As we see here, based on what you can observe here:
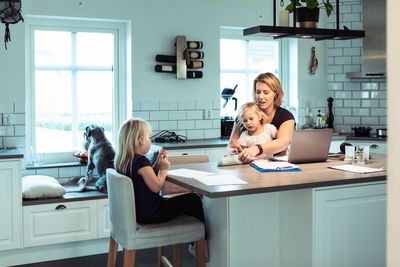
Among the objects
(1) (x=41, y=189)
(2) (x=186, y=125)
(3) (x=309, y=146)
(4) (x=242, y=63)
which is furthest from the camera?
(4) (x=242, y=63)

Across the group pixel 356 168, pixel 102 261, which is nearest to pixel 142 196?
pixel 356 168

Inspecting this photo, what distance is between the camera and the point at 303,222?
8.82ft

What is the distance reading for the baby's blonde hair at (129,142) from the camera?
297cm

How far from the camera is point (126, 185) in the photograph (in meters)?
2.78

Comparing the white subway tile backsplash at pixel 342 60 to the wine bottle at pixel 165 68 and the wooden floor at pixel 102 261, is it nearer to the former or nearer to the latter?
the wine bottle at pixel 165 68

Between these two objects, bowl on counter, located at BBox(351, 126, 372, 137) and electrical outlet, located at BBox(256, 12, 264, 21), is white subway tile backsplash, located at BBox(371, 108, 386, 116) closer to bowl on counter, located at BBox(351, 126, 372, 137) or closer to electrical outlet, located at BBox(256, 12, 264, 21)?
bowl on counter, located at BBox(351, 126, 372, 137)

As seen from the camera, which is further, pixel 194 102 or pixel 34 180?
pixel 194 102

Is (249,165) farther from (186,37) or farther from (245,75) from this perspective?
(245,75)

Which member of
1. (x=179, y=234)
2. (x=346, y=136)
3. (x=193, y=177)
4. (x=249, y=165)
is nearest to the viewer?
(x=193, y=177)

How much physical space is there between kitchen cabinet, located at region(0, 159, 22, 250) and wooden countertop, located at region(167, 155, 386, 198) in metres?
1.41

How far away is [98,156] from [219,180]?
1.83 meters

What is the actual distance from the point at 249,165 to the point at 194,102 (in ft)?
7.01

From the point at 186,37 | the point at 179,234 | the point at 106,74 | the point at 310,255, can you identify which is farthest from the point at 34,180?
the point at 310,255

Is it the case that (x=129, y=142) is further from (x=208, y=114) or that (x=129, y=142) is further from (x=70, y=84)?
(x=208, y=114)
